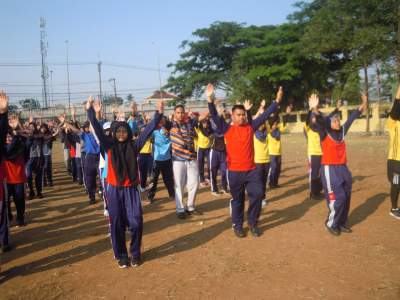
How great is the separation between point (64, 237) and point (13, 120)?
2.42 metres

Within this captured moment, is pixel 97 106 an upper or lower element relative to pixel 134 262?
upper

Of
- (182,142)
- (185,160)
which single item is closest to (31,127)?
(182,142)

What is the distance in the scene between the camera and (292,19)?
35688 millimetres

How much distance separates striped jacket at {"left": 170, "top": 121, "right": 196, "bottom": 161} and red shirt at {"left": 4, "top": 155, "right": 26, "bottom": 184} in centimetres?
277

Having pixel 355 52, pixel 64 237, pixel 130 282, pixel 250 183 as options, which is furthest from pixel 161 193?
pixel 355 52

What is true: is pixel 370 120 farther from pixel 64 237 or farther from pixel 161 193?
pixel 64 237

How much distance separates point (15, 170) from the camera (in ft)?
22.8

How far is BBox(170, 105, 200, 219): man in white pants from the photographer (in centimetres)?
719

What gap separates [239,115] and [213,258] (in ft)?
7.06

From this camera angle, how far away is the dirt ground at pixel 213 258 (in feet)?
14.0

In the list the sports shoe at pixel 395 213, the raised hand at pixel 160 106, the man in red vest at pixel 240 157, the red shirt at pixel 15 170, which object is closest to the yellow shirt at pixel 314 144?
the sports shoe at pixel 395 213

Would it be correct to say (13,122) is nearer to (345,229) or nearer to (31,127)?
(31,127)

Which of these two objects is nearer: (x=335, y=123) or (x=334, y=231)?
(x=334, y=231)

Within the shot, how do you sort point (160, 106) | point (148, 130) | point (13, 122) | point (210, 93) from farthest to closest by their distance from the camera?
point (13, 122) < point (210, 93) < point (160, 106) < point (148, 130)
